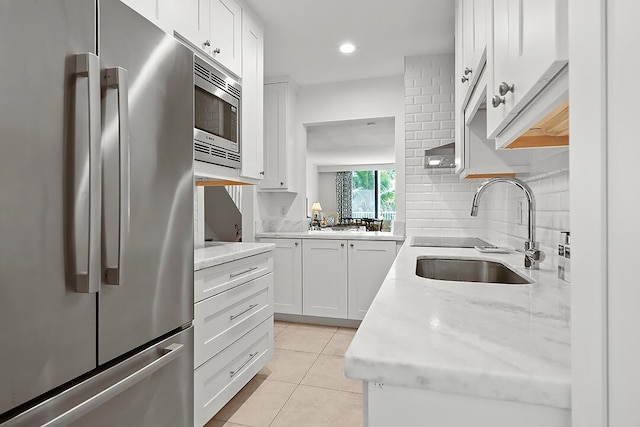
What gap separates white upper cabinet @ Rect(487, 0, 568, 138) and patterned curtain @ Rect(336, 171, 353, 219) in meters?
11.3

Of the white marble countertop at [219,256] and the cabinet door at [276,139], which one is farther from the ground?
the cabinet door at [276,139]

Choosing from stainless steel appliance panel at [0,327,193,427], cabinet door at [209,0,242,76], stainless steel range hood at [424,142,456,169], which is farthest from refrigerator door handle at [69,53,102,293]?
stainless steel range hood at [424,142,456,169]

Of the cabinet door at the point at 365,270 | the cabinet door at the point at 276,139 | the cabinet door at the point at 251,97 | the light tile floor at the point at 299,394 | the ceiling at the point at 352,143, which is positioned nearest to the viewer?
the light tile floor at the point at 299,394

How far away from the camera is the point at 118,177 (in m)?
1.06

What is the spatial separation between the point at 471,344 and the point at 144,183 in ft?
3.42

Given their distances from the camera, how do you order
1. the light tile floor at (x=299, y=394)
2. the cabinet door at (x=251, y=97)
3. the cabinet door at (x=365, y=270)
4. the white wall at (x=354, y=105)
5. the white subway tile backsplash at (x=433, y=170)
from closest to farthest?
1. the light tile floor at (x=299, y=394)
2. the cabinet door at (x=251, y=97)
3. the white subway tile backsplash at (x=433, y=170)
4. the cabinet door at (x=365, y=270)
5. the white wall at (x=354, y=105)

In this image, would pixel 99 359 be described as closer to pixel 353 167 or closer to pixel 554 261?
pixel 554 261

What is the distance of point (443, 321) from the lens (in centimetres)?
81

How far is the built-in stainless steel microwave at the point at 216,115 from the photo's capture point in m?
2.07

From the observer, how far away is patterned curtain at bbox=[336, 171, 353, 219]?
41.1ft

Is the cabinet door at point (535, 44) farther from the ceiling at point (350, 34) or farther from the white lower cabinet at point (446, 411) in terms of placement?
the ceiling at point (350, 34)

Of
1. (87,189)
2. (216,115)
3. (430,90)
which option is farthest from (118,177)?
(430,90)

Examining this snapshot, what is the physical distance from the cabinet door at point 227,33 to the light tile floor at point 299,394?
6.88 ft

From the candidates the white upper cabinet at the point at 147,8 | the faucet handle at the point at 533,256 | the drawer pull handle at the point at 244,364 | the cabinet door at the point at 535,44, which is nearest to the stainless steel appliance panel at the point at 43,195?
the white upper cabinet at the point at 147,8
